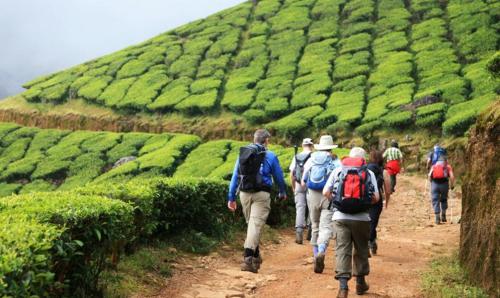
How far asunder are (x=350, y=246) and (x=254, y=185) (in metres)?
1.93

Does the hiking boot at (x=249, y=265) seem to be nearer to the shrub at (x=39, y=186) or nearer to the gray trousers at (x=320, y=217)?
the gray trousers at (x=320, y=217)

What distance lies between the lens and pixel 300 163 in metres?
10.7

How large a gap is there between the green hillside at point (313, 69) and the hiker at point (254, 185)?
17.0 meters

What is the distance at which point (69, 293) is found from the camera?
5617mm

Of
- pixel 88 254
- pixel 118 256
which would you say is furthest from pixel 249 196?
pixel 88 254

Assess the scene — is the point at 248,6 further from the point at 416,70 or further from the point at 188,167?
the point at 188,167

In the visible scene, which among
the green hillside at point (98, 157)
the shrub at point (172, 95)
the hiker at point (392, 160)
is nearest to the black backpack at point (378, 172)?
the hiker at point (392, 160)

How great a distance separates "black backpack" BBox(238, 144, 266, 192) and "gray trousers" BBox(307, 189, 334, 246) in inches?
39.6

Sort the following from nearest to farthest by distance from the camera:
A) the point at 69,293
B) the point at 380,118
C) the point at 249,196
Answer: the point at 69,293 → the point at 249,196 → the point at 380,118

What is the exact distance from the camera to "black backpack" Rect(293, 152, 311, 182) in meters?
10.7

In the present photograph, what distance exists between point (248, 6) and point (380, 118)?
29.3 meters

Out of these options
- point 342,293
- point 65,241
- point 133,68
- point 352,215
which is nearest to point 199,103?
point 133,68

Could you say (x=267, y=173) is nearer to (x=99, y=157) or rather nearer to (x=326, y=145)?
(x=326, y=145)

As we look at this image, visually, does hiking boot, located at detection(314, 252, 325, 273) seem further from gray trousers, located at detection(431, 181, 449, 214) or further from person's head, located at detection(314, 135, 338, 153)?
gray trousers, located at detection(431, 181, 449, 214)
